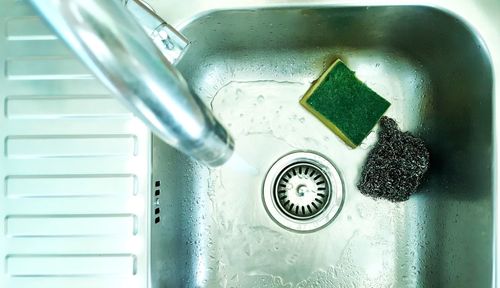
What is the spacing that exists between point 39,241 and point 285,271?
0.36 metres

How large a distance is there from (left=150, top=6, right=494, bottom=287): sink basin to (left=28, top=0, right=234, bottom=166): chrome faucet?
30 cm

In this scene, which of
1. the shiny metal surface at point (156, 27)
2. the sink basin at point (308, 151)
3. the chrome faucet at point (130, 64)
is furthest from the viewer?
the sink basin at point (308, 151)

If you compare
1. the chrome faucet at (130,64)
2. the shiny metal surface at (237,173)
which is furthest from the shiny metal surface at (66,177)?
the chrome faucet at (130,64)

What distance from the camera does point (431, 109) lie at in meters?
0.79

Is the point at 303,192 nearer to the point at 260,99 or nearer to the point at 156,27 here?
the point at 260,99

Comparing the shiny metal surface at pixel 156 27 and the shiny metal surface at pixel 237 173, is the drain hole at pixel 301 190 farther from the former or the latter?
Answer: the shiny metal surface at pixel 156 27

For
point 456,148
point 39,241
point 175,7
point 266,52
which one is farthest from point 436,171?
point 39,241

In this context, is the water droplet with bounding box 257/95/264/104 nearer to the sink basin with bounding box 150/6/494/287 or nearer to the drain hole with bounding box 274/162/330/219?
the sink basin with bounding box 150/6/494/287

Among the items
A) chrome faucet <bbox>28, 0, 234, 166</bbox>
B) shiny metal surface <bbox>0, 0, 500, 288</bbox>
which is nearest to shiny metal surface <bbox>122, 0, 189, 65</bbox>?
shiny metal surface <bbox>0, 0, 500, 288</bbox>

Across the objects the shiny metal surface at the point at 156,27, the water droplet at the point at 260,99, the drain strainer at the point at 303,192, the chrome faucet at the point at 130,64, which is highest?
the shiny metal surface at the point at 156,27

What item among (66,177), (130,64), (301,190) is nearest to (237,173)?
(301,190)

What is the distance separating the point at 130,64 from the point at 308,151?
1.61 feet

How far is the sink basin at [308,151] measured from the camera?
0.74 metres

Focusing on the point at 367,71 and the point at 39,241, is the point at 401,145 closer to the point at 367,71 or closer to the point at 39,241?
the point at 367,71
